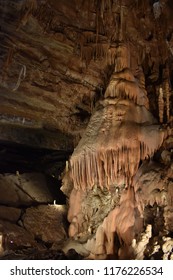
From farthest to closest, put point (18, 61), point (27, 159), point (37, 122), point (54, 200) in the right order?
point (27, 159)
point (54, 200)
point (37, 122)
point (18, 61)

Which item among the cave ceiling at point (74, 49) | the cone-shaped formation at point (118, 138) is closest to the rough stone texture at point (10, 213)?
the cave ceiling at point (74, 49)

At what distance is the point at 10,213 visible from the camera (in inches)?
316

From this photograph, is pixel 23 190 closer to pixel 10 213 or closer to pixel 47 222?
pixel 10 213

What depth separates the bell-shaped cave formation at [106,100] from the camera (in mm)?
5473

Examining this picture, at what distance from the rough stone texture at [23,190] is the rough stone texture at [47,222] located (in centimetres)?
60

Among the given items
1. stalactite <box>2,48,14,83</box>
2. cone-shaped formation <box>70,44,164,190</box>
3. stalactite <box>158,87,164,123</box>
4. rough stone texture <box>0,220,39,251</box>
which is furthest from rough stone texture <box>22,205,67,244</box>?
stalactite <box>158,87,164,123</box>

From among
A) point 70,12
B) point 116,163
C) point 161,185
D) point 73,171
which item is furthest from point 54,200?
point 70,12

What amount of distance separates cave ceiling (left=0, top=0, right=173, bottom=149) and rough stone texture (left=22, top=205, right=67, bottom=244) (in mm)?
2300

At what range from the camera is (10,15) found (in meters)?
5.38

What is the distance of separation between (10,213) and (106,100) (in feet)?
12.2

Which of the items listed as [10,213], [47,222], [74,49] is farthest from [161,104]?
[10,213]

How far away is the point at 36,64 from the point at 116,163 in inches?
92.0

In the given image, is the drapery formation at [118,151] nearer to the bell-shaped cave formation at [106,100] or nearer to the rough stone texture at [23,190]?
the bell-shaped cave formation at [106,100]

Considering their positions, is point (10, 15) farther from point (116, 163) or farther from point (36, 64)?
point (116, 163)
